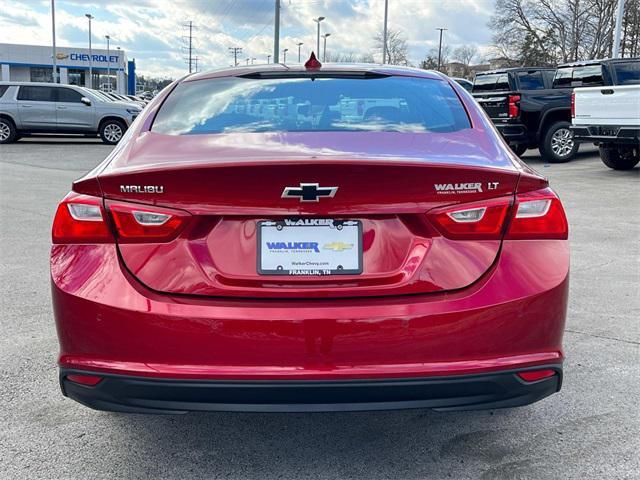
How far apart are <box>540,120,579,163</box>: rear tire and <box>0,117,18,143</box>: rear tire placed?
15.1 m

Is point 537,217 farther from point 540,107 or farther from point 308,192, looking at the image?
point 540,107

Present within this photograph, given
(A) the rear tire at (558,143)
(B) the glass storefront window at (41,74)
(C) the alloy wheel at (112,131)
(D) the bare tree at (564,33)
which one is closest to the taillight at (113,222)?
(A) the rear tire at (558,143)

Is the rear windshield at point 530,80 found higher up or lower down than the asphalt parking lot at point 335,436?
higher up

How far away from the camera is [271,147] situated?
246 centimetres

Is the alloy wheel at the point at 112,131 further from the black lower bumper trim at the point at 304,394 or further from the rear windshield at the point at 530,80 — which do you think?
the black lower bumper trim at the point at 304,394

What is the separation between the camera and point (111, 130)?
20859mm

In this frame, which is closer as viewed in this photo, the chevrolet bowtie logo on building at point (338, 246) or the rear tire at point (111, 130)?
the chevrolet bowtie logo on building at point (338, 246)

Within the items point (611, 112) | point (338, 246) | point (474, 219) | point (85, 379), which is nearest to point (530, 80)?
point (611, 112)

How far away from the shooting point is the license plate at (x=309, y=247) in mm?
2275

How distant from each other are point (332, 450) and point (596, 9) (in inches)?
2118

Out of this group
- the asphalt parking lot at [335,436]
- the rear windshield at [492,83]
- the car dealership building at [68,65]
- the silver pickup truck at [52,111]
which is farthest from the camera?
the car dealership building at [68,65]

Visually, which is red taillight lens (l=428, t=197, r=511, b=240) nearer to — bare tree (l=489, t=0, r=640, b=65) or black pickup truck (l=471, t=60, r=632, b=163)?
black pickup truck (l=471, t=60, r=632, b=163)

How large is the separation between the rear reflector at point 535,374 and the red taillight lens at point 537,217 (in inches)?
18.5

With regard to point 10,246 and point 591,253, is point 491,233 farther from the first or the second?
point 10,246
